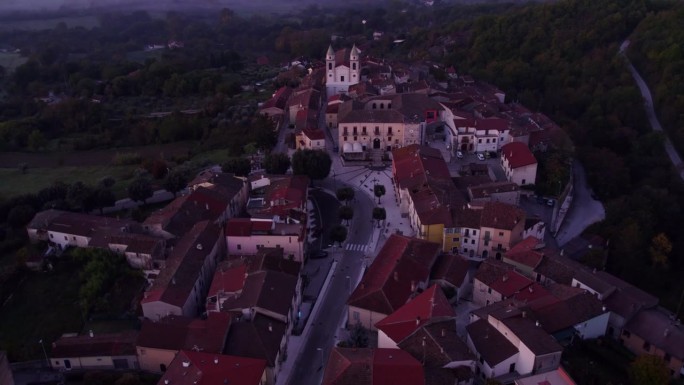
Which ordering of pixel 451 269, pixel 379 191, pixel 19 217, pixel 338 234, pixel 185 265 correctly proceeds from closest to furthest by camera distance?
pixel 185 265
pixel 451 269
pixel 338 234
pixel 19 217
pixel 379 191

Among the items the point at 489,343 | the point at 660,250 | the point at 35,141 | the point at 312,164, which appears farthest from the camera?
Answer: the point at 35,141

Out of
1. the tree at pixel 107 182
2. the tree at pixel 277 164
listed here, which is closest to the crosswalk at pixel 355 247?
the tree at pixel 277 164

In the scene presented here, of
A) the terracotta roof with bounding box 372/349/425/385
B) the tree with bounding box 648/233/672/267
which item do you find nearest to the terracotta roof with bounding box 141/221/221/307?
the terracotta roof with bounding box 372/349/425/385

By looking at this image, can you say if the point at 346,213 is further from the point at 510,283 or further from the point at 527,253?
the point at 510,283

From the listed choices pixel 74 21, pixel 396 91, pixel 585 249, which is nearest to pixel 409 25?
pixel 396 91

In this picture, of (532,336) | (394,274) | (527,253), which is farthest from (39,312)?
(527,253)

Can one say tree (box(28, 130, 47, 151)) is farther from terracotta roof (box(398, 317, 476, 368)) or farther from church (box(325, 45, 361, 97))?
terracotta roof (box(398, 317, 476, 368))
